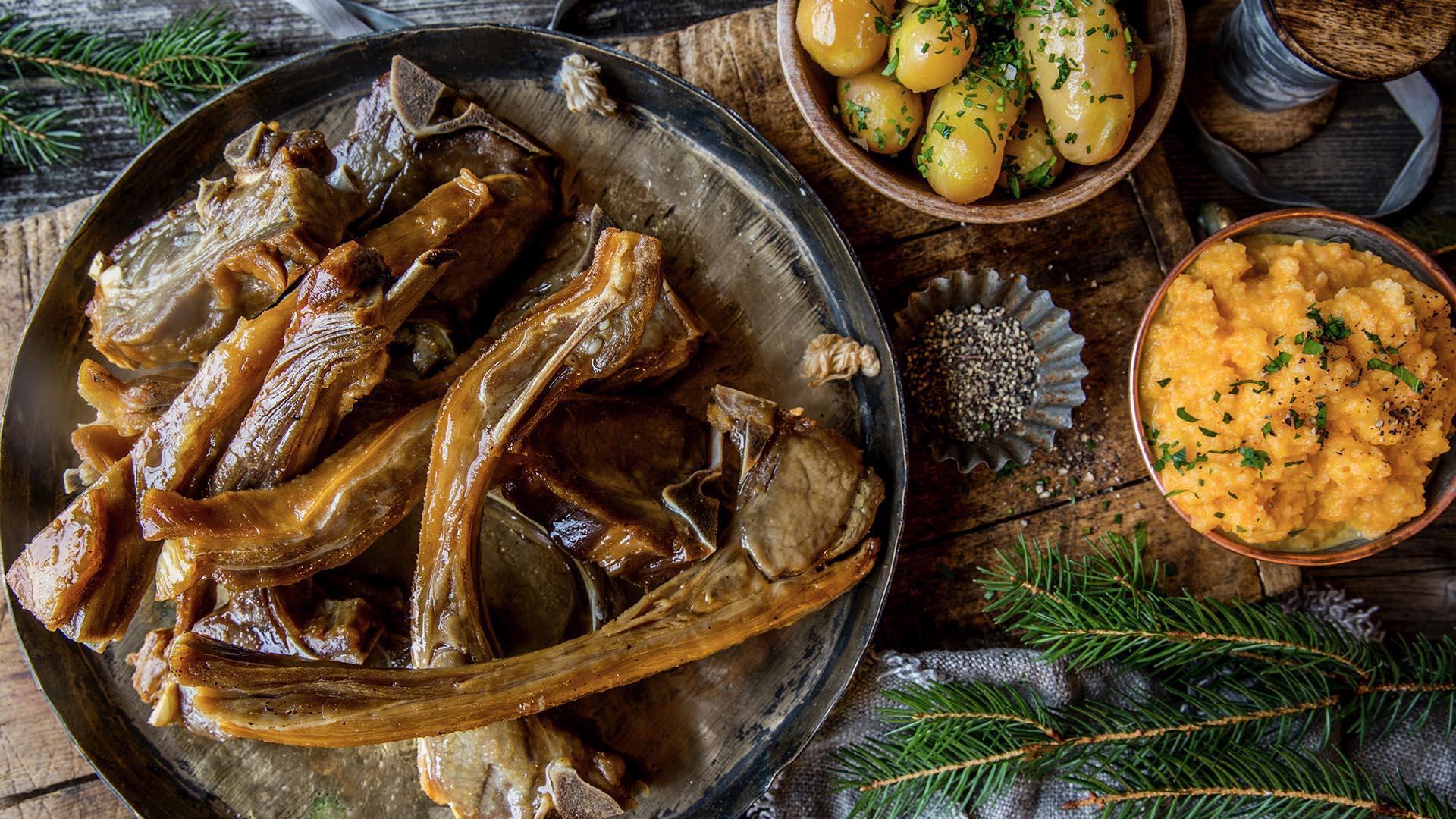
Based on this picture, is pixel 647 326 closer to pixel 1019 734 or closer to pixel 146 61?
pixel 1019 734

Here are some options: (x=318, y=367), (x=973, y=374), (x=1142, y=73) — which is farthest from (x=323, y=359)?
(x=1142, y=73)

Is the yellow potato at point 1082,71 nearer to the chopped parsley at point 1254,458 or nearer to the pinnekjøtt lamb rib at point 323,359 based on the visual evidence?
the chopped parsley at point 1254,458

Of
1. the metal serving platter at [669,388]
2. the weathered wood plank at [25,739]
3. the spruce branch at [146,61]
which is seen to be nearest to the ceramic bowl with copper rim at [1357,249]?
the metal serving platter at [669,388]

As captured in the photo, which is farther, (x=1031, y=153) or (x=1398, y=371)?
(x=1031, y=153)

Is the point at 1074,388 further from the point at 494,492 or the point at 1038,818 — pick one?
the point at 494,492

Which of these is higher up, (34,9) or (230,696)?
(34,9)

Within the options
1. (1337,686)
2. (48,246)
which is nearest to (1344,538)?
(1337,686)
